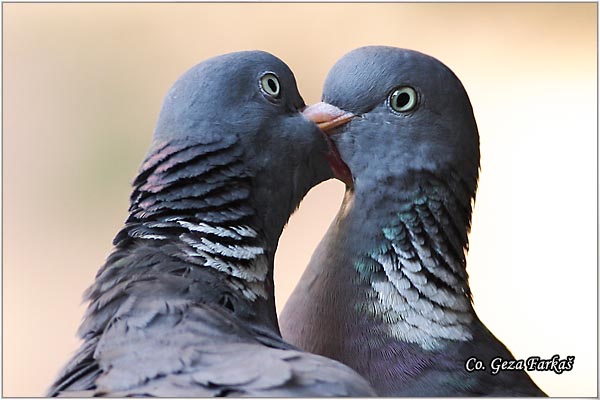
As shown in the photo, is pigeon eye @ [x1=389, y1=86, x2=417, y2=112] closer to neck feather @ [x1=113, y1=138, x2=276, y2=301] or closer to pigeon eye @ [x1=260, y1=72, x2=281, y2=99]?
pigeon eye @ [x1=260, y1=72, x2=281, y2=99]

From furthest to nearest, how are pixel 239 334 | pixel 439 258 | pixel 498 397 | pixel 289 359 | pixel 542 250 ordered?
pixel 542 250, pixel 439 258, pixel 498 397, pixel 239 334, pixel 289 359

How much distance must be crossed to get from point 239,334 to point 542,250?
226 centimetres

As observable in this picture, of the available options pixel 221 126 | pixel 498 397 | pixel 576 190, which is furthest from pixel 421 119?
pixel 576 190

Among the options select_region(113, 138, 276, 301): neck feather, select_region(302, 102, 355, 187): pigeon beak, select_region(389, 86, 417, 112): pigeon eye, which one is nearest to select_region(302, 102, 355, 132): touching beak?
select_region(302, 102, 355, 187): pigeon beak

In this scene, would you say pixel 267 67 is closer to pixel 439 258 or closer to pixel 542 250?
pixel 439 258

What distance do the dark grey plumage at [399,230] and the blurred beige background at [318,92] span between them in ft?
2.58

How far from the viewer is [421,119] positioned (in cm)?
244

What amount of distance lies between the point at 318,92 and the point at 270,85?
911mm

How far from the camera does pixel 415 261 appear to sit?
239cm

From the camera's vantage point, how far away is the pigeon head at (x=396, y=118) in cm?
243

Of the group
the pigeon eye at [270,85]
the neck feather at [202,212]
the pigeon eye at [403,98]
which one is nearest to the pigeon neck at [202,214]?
the neck feather at [202,212]

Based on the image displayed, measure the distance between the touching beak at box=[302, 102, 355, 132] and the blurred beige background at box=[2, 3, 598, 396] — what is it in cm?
76

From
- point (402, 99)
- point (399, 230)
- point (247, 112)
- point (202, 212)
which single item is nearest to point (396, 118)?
point (402, 99)

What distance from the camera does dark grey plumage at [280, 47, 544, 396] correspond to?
7.72 ft
